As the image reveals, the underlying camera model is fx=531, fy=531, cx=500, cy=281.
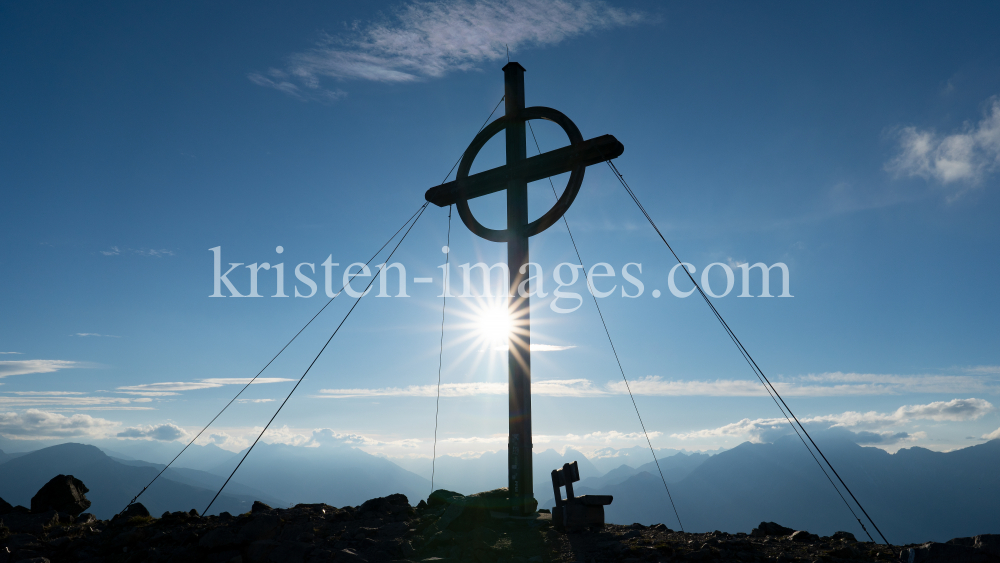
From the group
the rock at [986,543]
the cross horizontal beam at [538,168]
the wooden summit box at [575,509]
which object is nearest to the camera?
the rock at [986,543]

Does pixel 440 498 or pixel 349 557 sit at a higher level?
pixel 349 557

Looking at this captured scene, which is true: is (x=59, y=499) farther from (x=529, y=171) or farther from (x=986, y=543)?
(x=986, y=543)

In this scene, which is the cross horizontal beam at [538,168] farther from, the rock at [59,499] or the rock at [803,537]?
the rock at [59,499]

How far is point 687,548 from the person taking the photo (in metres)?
11.4

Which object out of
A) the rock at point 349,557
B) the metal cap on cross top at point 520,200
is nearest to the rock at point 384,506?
the metal cap on cross top at point 520,200

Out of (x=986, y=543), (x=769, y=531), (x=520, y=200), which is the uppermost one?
(x=520, y=200)

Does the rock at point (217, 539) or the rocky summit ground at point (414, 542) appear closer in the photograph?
the rocky summit ground at point (414, 542)

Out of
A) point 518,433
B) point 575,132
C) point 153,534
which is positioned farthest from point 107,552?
point 575,132

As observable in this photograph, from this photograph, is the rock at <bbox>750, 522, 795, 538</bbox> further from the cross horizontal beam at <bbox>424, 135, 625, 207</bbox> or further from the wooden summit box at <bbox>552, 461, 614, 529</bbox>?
A: the cross horizontal beam at <bbox>424, 135, 625, 207</bbox>

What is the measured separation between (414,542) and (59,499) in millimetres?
13189

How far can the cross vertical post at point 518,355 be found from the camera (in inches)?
619

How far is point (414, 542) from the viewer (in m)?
12.4

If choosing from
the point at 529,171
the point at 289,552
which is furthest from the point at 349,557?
the point at 529,171

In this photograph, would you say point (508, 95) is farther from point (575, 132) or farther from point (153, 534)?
point (153, 534)
